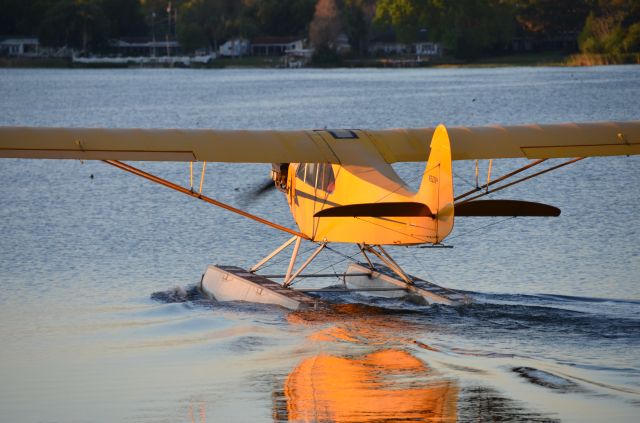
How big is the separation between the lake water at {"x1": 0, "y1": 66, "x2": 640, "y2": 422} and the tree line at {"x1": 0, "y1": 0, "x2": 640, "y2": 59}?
107015mm

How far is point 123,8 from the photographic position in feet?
550

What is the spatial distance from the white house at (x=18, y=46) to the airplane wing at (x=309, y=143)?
15174 centimetres

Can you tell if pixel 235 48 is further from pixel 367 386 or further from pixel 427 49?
pixel 367 386

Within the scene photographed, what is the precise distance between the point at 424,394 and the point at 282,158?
463 centimetres

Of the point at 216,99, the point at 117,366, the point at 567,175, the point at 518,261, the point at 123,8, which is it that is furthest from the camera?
the point at 123,8

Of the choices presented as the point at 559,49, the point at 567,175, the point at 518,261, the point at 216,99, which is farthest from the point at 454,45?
the point at 518,261

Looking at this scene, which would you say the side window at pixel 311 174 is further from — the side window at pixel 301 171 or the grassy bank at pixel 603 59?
the grassy bank at pixel 603 59

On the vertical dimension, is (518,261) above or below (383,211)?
below

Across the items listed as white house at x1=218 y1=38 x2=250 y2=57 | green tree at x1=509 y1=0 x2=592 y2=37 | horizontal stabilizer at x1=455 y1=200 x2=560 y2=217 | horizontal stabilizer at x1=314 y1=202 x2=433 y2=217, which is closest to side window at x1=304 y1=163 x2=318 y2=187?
horizontal stabilizer at x1=314 y1=202 x2=433 y2=217

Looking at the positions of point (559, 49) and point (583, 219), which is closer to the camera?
point (583, 219)

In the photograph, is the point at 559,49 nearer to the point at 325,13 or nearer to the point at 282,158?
the point at 325,13

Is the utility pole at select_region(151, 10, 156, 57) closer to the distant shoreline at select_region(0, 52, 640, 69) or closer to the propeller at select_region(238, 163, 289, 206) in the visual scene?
the distant shoreline at select_region(0, 52, 640, 69)

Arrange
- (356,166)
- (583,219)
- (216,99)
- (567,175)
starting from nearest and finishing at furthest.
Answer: (356,166), (583,219), (567,175), (216,99)

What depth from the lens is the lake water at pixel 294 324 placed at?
11.0m
